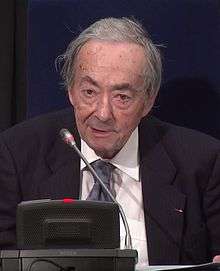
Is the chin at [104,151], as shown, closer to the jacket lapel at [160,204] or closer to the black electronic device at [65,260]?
the jacket lapel at [160,204]

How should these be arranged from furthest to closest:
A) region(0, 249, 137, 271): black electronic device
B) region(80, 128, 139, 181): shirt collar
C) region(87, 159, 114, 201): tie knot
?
1. region(80, 128, 139, 181): shirt collar
2. region(87, 159, 114, 201): tie knot
3. region(0, 249, 137, 271): black electronic device

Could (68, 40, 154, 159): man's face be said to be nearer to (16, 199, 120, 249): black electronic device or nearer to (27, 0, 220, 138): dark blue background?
(27, 0, 220, 138): dark blue background

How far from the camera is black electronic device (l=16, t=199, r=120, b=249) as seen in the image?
4.61ft

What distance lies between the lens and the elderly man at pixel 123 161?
193 centimetres

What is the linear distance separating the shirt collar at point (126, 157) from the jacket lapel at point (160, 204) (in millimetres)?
18

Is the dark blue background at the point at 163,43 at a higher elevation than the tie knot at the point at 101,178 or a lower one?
higher

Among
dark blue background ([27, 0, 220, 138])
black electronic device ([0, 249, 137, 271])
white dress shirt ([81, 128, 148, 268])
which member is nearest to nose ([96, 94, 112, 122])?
white dress shirt ([81, 128, 148, 268])

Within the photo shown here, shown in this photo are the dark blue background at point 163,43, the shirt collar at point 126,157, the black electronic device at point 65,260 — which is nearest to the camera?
the black electronic device at point 65,260

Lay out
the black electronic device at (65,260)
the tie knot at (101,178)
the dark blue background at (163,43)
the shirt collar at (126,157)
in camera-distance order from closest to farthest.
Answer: the black electronic device at (65,260) < the tie knot at (101,178) < the shirt collar at (126,157) < the dark blue background at (163,43)

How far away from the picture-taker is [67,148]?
203cm

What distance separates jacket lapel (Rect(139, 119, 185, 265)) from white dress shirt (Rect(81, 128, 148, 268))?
0.02 m

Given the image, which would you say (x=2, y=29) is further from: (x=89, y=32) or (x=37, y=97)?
(x=89, y=32)

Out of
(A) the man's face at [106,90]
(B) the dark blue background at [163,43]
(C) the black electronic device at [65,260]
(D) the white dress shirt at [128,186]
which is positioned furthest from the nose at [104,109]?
(C) the black electronic device at [65,260]

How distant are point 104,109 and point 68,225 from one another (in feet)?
1.83
